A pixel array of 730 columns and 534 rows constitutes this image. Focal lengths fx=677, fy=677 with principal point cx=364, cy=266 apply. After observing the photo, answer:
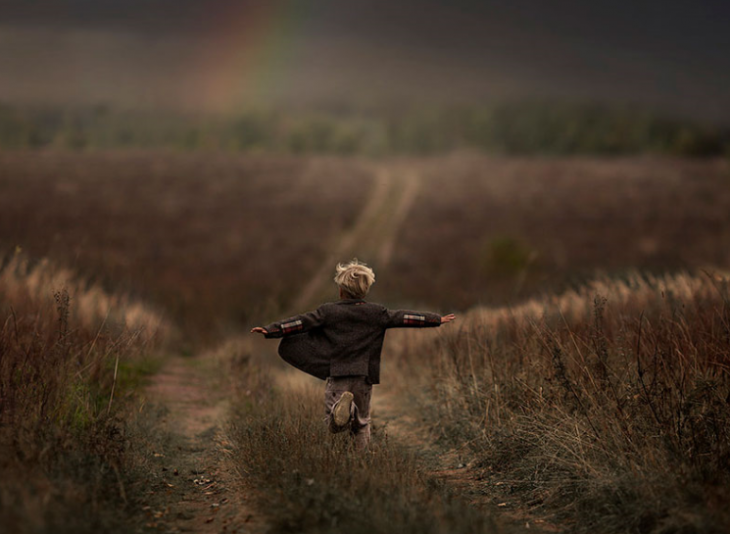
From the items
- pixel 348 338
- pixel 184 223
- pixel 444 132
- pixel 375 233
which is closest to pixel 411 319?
pixel 348 338

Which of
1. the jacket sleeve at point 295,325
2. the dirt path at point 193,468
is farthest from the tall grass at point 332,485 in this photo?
the jacket sleeve at point 295,325

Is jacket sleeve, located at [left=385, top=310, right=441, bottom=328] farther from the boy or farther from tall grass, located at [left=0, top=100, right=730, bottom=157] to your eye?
tall grass, located at [left=0, top=100, right=730, bottom=157]

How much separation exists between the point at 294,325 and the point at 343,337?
0.40m

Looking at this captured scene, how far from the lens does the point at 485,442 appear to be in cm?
597

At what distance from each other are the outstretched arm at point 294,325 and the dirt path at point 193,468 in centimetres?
119

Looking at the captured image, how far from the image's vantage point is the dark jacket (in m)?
5.23

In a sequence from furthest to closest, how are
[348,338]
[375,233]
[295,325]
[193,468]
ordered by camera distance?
[375,233] < [193,468] < [348,338] < [295,325]

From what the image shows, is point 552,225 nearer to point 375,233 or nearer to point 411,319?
point 375,233

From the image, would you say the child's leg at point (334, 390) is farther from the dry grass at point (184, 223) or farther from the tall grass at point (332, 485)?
the dry grass at point (184, 223)

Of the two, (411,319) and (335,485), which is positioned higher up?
(411,319)

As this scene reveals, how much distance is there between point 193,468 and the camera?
19.7 feet

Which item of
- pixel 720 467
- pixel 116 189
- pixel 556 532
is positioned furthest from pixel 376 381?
pixel 116 189

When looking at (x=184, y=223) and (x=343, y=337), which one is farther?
(x=184, y=223)

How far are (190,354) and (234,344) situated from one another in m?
3.86
